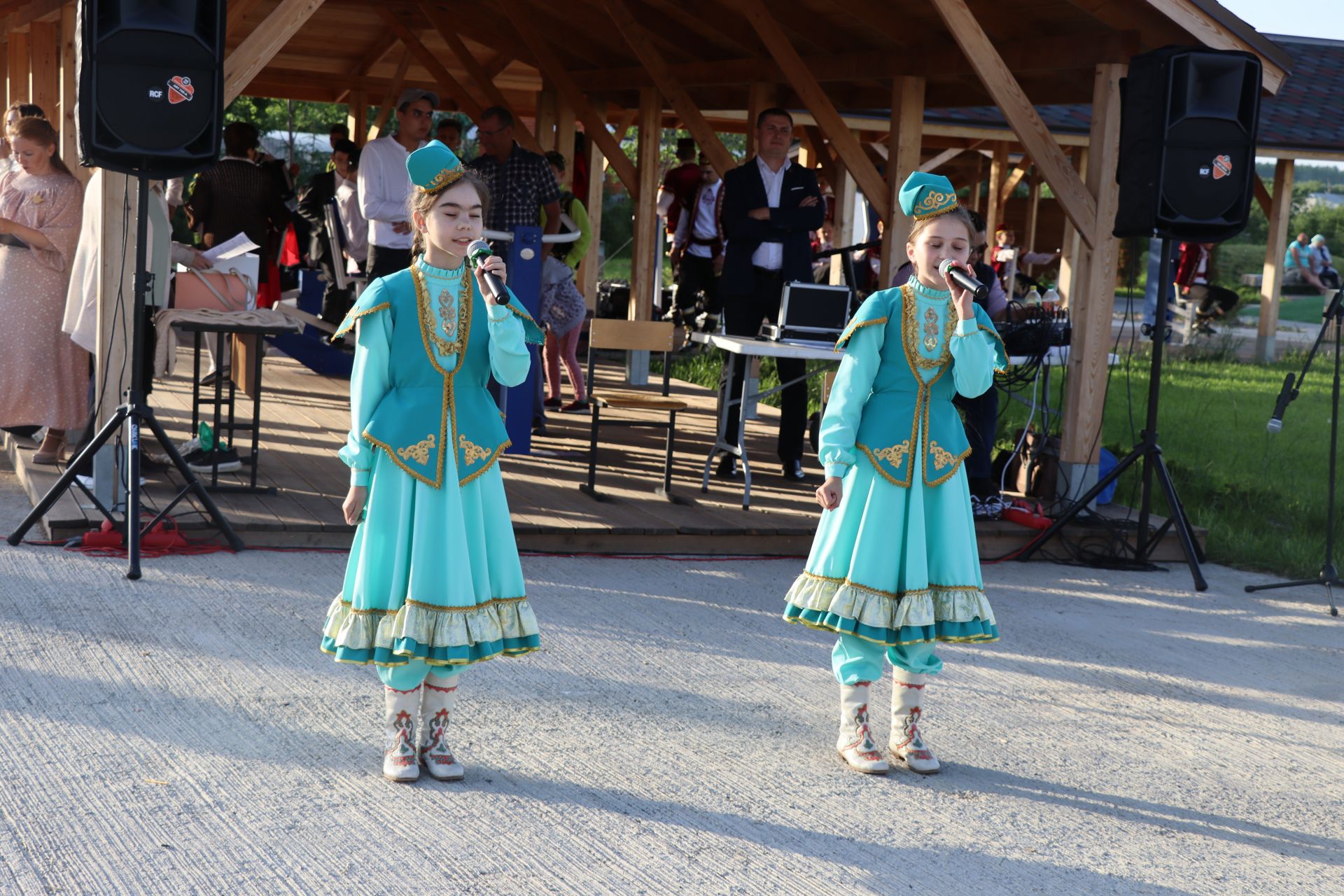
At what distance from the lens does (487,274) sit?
3.17 meters

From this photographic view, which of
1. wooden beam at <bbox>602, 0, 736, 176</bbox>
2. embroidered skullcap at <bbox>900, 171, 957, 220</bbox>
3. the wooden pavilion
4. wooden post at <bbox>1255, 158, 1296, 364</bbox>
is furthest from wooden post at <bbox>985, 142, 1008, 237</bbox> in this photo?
embroidered skullcap at <bbox>900, 171, 957, 220</bbox>

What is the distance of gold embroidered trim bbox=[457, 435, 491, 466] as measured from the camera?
3361mm

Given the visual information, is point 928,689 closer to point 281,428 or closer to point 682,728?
point 682,728

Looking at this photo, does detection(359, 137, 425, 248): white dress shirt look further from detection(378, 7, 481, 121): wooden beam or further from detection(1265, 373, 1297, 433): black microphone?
detection(1265, 373, 1297, 433): black microphone

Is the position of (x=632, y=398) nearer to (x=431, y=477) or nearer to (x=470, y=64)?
(x=431, y=477)

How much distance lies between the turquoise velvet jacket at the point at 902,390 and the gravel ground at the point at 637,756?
0.86m

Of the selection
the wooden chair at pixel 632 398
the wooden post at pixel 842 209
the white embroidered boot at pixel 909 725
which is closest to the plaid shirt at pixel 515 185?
the wooden chair at pixel 632 398

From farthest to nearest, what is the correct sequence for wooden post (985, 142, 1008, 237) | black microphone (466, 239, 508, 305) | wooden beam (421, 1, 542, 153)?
wooden post (985, 142, 1008, 237) < wooden beam (421, 1, 542, 153) < black microphone (466, 239, 508, 305)

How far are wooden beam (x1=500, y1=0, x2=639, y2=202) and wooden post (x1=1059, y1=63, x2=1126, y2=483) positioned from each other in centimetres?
432

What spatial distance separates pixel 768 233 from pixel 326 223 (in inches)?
201

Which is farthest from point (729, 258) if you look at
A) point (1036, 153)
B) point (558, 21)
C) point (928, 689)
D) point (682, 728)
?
point (558, 21)

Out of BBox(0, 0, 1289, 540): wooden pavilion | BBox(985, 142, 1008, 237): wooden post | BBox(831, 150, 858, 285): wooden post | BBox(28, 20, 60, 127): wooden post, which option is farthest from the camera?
BBox(985, 142, 1008, 237): wooden post

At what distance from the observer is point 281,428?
327 inches

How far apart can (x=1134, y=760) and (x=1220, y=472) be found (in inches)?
232
